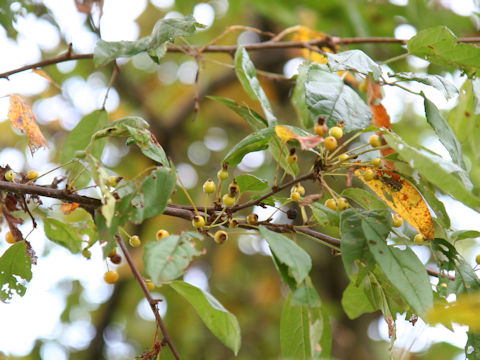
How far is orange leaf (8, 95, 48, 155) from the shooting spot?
3.75ft

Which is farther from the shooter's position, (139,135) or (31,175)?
(31,175)

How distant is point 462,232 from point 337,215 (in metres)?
0.27

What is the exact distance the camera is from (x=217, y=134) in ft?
11.5

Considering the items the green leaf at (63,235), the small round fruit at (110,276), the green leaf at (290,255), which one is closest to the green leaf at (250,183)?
the green leaf at (290,255)

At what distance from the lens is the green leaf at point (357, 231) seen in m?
0.87

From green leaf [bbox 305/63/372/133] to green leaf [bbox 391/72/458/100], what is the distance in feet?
0.32

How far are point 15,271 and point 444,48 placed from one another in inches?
37.3

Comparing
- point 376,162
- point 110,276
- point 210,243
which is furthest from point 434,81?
point 210,243

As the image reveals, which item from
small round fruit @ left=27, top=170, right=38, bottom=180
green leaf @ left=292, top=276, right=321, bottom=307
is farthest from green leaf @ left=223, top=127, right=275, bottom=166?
small round fruit @ left=27, top=170, right=38, bottom=180

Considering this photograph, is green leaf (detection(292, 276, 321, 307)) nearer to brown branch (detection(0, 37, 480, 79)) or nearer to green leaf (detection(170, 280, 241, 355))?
green leaf (detection(170, 280, 241, 355))

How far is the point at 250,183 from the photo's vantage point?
1.01 meters

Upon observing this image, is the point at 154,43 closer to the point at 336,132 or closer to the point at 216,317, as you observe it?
the point at 336,132

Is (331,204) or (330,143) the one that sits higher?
(330,143)

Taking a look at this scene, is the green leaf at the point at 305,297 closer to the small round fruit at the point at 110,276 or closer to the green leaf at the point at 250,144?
the green leaf at the point at 250,144
